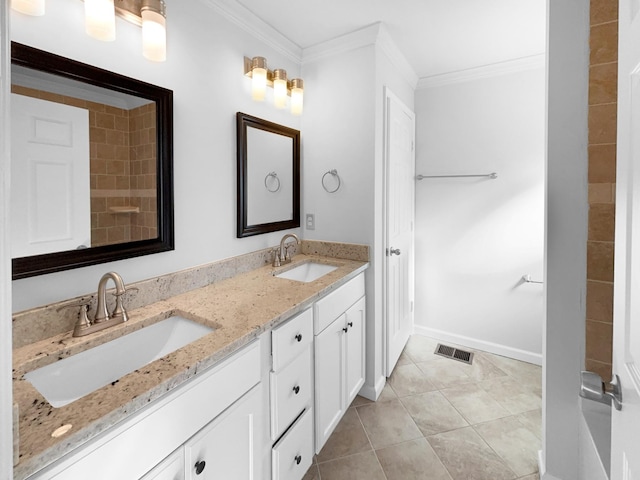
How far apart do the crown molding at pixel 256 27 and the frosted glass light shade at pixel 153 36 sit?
1.46ft

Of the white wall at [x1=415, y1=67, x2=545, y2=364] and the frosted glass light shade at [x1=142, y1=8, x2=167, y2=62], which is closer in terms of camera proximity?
the frosted glass light shade at [x1=142, y1=8, x2=167, y2=62]

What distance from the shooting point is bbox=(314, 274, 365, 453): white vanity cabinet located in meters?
1.55

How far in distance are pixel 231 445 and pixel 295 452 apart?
A: 492mm

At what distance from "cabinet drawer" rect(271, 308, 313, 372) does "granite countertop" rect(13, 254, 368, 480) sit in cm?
4

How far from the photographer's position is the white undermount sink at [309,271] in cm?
209

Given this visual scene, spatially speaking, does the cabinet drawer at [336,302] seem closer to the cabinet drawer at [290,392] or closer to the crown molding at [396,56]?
the cabinet drawer at [290,392]

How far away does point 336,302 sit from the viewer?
167 centimetres

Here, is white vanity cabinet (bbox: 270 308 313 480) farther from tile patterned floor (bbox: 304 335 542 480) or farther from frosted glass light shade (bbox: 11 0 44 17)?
frosted glass light shade (bbox: 11 0 44 17)

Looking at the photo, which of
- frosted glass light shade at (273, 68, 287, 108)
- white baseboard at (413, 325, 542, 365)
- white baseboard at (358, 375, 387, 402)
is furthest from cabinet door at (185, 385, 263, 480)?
white baseboard at (413, 325, 542, 365)

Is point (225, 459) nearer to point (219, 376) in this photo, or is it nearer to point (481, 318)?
point (219, 376)

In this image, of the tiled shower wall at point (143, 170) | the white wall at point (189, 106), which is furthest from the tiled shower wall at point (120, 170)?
the white wall at point (189, 106)

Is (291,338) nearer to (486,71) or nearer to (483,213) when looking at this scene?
(483,213)

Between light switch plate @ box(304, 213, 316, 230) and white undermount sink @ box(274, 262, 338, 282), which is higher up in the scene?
light switch plate @ box(304, 213, 316, 230)

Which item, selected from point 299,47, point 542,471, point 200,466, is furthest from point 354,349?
point 299,47
